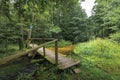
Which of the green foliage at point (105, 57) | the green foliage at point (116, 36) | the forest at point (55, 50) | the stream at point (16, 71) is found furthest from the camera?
the green foliage at point (116, 36)

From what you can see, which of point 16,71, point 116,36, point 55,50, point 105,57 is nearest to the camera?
point 55,50

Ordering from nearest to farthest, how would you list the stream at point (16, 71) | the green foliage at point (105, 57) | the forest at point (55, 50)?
the forest at point (55, 50), the stream at point (16, 71), the green foliage at point (105, 57)

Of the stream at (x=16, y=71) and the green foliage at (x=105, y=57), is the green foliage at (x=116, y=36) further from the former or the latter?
the stream at (x=16, y=71)

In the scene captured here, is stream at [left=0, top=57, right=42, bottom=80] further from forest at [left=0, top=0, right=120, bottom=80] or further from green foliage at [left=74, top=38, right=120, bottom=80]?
green foliage at [left=74, top=38, right=120, bottom=80]

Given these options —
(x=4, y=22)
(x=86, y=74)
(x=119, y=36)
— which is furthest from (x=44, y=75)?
(x=4, y=22)

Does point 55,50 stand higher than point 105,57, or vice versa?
point 55,50

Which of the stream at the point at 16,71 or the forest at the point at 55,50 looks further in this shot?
the stream at the point at 16,71

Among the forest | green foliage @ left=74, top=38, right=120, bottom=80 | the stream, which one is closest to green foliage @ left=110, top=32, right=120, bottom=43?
the forest

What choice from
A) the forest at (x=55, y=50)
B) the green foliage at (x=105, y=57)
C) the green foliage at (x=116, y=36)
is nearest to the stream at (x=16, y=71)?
the forest at (x=55, y=50)

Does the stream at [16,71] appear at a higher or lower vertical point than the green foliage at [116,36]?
lower

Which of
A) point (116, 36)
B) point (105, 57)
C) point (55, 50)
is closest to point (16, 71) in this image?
point (55, 50)

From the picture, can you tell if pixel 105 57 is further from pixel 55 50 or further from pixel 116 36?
pixel 55 50

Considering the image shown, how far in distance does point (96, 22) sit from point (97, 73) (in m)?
21.5

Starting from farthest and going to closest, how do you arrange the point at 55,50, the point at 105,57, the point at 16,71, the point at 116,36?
the point at 116,36 → the point at 105,57 → the point at 16,71 → the point at 55,50
